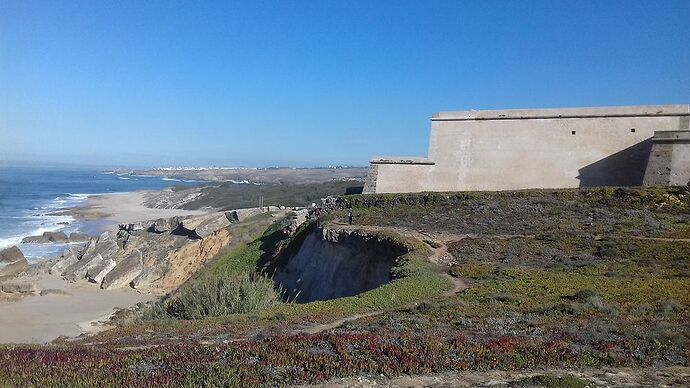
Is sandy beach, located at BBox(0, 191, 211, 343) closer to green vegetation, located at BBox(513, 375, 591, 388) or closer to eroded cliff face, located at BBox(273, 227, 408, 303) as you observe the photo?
eroded cliff face, located at BBox(273, 227, 408, 303)

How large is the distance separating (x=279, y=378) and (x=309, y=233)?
21741 mm

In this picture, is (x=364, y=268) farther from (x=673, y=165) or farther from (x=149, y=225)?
(x=149, y=225)

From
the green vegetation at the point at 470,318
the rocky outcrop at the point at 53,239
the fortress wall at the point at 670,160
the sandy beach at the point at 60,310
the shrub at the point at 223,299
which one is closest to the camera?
the green vegetation at the point at 470,318

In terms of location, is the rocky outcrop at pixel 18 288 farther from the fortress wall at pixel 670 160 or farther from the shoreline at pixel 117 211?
the fortress wall at pixel 670 160

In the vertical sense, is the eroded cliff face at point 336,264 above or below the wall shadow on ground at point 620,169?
below

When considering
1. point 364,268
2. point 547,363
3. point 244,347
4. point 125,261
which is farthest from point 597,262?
point 125,261

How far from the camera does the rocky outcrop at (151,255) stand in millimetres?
34062

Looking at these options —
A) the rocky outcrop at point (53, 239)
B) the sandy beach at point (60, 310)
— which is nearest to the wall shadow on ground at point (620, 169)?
the sandy beach at point (60, 310)

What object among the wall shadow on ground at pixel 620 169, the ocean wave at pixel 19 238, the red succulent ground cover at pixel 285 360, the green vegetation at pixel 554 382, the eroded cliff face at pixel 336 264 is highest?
the wall shadow on ground at pixel 620 169

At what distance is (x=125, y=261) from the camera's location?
35.8m

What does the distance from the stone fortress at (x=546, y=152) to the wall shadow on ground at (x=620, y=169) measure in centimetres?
5

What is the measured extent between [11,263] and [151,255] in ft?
32.9

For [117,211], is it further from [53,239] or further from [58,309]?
[58,309]

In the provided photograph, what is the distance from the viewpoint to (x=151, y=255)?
37.6m
